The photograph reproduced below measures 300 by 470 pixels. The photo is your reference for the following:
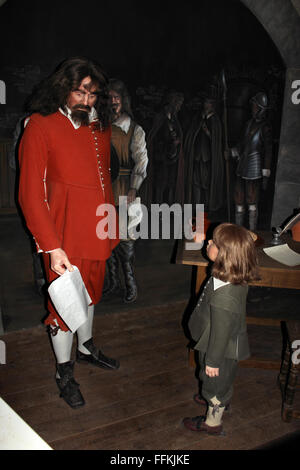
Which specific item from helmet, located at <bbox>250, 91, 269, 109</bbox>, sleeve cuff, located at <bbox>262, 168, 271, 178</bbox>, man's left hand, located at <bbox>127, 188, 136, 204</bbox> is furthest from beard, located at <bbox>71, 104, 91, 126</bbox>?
sleeve cuff, located at <bbox>262, 168, 271, 178</bbox>

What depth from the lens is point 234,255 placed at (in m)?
1.91

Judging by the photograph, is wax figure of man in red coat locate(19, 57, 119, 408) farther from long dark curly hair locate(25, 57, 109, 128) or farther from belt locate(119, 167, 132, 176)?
belt locate(119, 167, 132, 176)

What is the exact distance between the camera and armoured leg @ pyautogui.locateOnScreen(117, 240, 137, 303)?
11.4ft

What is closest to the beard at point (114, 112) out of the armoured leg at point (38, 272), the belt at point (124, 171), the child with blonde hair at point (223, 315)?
the belt at point (124, 171)

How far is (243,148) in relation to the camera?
3680 millimetres

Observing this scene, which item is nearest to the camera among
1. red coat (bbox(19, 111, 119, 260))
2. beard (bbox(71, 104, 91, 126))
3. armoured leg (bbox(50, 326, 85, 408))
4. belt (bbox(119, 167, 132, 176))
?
red coat (bbox(19, 111, 119, 260))

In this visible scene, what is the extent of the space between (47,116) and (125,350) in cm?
179

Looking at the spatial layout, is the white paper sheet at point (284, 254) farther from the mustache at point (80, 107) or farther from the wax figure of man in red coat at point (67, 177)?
the mustache at point (80, 107)

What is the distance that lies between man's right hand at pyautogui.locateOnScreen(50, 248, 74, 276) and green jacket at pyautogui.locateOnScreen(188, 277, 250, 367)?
77cm

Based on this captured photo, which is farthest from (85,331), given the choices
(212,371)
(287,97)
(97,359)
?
(287,97)

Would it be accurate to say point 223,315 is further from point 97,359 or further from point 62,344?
point 97,359

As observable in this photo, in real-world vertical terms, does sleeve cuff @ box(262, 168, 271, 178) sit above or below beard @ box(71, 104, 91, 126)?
below

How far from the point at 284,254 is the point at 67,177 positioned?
4.85 ft

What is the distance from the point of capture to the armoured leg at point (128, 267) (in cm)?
348
